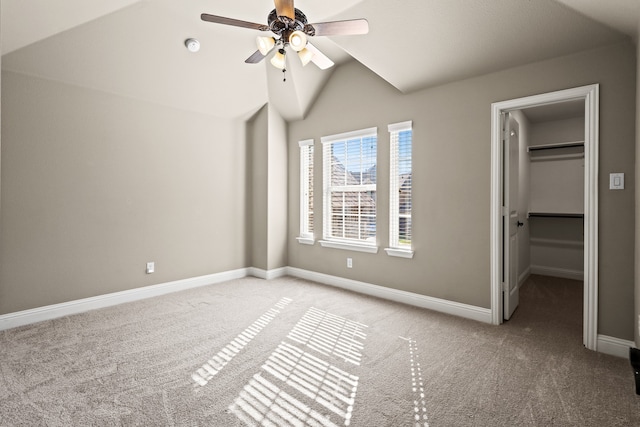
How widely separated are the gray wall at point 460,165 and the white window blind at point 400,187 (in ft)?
0.33

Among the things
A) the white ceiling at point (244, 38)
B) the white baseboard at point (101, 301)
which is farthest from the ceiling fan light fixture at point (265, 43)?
the white baseboard at point (101, 301)

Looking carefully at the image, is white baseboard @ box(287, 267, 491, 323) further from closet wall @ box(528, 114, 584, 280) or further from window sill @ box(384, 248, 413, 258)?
closet wall @ box(528, 114, 584, 280)

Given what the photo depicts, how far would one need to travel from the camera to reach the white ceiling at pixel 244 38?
238 cm

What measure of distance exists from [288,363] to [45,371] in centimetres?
167

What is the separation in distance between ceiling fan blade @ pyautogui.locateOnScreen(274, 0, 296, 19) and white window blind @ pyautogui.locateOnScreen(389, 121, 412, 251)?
196 cm

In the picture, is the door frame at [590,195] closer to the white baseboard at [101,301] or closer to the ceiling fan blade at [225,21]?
the ceiling fan blade at [225,21]

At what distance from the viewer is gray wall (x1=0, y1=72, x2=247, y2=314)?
9.84 feet

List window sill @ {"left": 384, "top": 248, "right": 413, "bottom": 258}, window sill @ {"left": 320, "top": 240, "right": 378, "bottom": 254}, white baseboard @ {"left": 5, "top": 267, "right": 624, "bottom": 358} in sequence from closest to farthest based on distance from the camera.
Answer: white baseboard @ {"left": 5, "top": 267, "right": 624, "bottom": 358}
window sill @ {"left": 384, "top": 248, "right": 413, "bottom": 258}
window sill @ {"left": 320, "top": 240, "right": 378, "bottom": 254}

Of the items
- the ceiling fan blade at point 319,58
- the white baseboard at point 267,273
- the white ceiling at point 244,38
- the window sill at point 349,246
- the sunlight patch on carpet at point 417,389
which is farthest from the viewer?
the white baseboard at point 267,273

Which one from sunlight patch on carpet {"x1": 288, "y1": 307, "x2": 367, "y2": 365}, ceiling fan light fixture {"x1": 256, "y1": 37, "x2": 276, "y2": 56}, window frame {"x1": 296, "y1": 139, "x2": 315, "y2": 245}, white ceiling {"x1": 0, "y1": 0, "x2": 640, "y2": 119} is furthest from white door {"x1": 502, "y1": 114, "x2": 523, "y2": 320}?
window frame {"x1": 296, "y1": 139, "x2": 315, "y2": 245}

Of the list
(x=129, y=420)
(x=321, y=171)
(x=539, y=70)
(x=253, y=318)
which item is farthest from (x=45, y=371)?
(x=539, y=70)

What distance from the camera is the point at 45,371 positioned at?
85.8 inches

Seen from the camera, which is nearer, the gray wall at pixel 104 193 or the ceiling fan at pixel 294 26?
the ceiling fan at pixel 294 26

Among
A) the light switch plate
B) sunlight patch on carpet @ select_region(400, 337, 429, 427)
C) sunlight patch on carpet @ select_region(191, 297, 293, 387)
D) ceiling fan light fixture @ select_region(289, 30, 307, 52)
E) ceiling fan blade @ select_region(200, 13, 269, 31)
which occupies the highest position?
ceiling fan blade @ select_region(200, 13, 269, 31)
